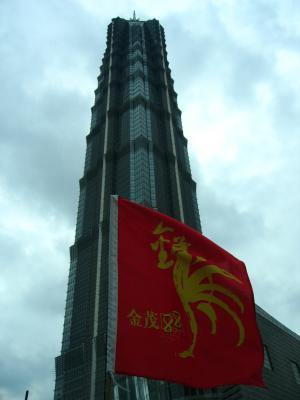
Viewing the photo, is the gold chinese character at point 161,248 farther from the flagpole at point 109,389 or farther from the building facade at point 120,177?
the building facade at point 120,177

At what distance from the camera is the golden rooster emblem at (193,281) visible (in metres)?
16.6

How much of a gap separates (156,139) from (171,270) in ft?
355

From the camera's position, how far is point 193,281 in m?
17.4

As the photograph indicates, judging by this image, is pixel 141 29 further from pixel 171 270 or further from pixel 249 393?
pixel 171 270

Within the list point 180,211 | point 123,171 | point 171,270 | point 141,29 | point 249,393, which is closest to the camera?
point 171,270

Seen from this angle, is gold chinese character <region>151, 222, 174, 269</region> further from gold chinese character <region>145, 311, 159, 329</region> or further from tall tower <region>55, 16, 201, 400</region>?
tall tower <region>55, 16, 201, 400</region>

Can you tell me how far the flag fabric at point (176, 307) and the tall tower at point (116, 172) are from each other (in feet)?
207

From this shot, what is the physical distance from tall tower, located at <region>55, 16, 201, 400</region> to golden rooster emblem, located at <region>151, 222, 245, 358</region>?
207 ft

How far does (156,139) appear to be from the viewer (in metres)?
124

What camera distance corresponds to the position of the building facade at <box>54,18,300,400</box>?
269 ft

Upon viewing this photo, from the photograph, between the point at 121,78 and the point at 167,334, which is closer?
the point at 167,334

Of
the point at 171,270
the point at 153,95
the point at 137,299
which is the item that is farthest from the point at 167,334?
the point at 153,95

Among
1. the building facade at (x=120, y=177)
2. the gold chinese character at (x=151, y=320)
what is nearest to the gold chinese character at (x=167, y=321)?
the gold chinese character at (x=151, y=320)

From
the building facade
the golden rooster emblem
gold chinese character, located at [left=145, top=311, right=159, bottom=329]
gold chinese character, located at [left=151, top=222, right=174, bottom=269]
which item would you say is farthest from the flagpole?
the building facade
